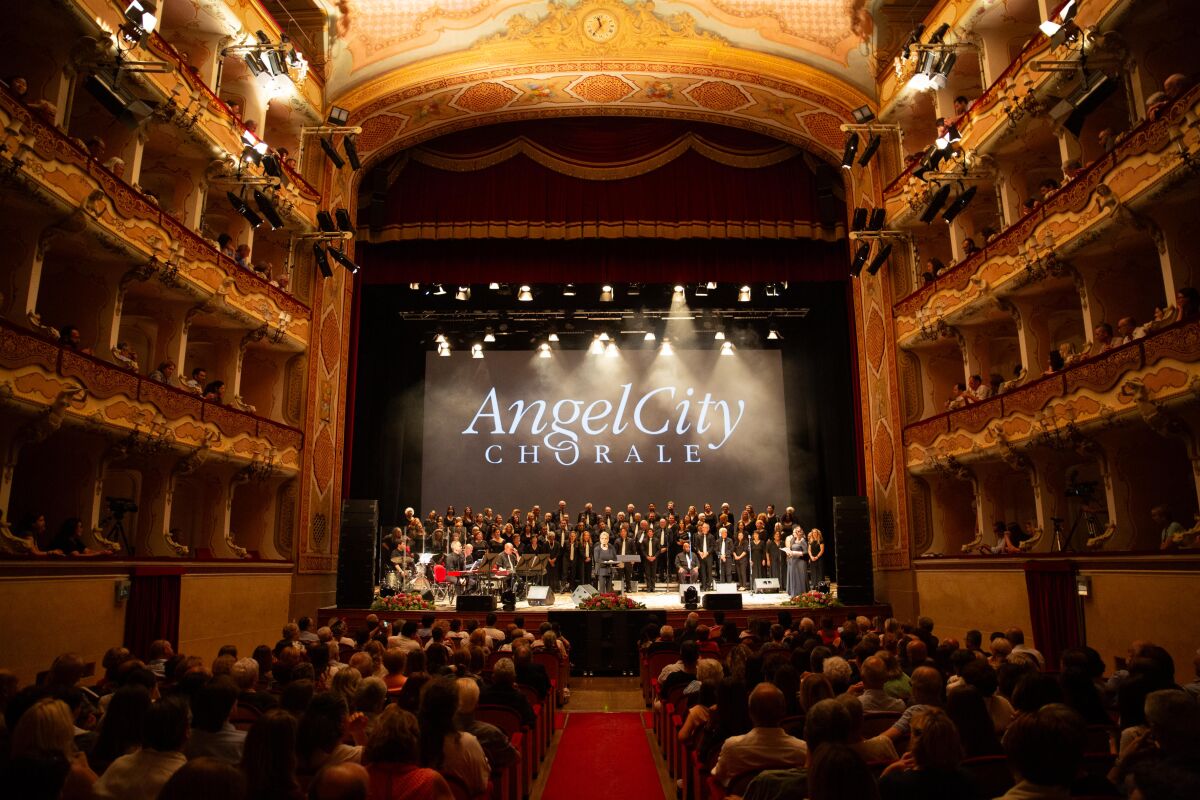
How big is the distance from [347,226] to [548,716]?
30.3ft

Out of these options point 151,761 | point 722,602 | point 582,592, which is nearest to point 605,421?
point 582,592

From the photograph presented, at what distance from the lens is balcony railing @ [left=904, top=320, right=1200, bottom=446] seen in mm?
8172

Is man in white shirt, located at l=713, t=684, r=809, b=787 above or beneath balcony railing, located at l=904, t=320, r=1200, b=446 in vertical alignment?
beneath

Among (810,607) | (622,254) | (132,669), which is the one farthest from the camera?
(622,254)

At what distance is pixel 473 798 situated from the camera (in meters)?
3.66

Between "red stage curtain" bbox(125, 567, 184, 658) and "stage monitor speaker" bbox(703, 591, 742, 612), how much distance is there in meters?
7.10

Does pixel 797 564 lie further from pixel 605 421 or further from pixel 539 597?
pixel 605 421

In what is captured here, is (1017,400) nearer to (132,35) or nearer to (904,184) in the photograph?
(904,184)

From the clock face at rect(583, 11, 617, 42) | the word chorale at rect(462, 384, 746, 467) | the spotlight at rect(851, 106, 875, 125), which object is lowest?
the word chorale at rect(462, 384, 746, 467)

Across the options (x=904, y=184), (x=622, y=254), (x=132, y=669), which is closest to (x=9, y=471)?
(x=132, y=669)

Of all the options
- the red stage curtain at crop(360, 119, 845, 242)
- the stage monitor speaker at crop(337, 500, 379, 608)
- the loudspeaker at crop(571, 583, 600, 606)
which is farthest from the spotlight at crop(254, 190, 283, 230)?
the loudspeaker at crop(571, 583, 600, 606)

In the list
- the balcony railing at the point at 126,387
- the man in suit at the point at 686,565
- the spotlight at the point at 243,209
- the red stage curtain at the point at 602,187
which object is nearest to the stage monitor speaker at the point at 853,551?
the man in suit at the point at 686,565

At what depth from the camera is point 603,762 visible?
6914mm

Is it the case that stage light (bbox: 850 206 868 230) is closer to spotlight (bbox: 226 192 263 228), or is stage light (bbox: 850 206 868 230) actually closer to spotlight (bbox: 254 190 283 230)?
spotlight (bbox: 254 190 283 230)
